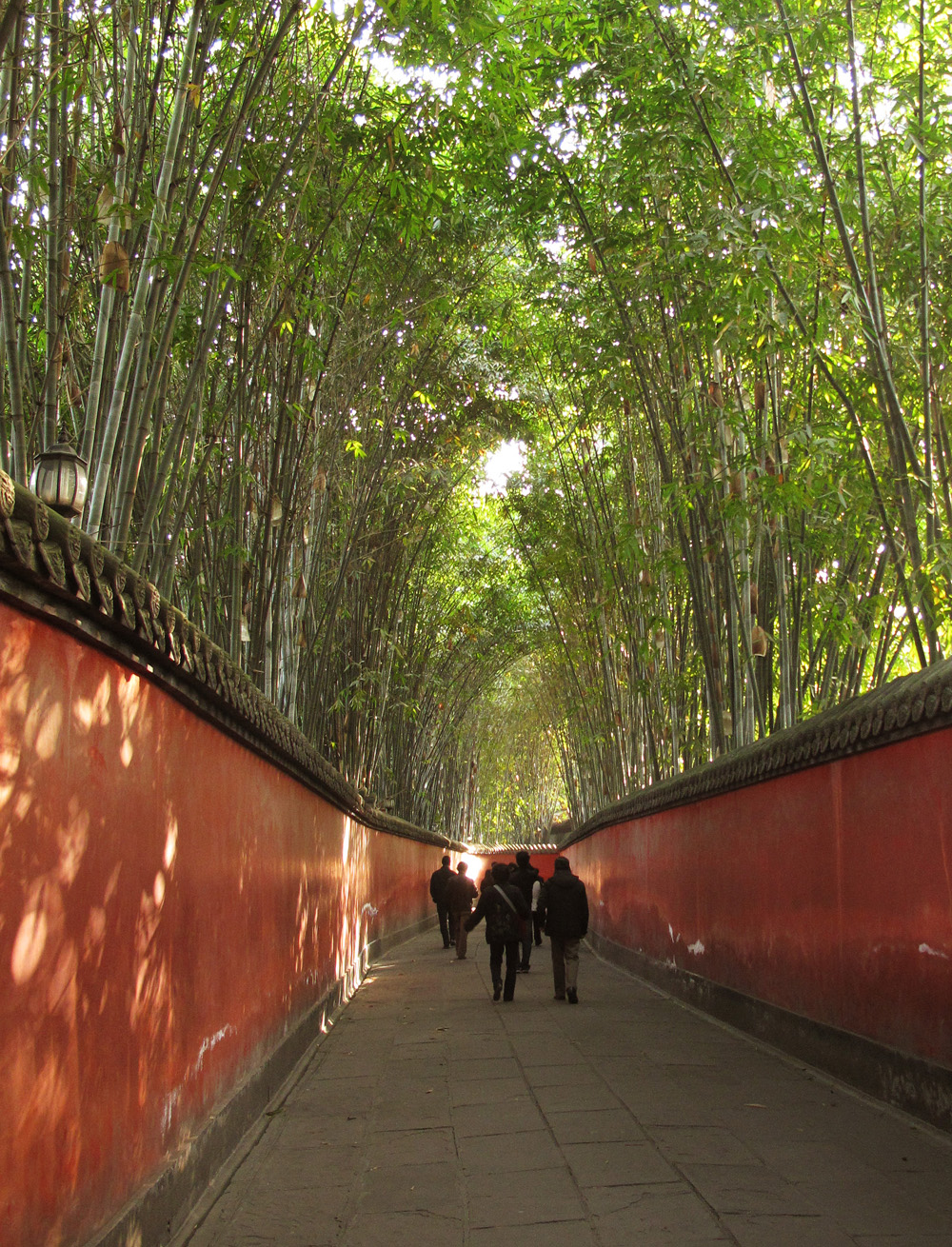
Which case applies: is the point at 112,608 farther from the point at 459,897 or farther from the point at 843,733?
the point at 459,897

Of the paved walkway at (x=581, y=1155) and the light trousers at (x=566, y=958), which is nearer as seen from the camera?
the paved walkway at (x=581, y=1155)

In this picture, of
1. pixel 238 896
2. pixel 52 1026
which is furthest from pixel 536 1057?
pixel 52 1026

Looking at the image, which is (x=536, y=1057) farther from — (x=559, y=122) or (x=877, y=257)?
(x=559, y=122)

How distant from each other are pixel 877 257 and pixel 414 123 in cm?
201

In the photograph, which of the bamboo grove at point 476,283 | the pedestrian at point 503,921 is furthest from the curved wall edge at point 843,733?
the pedestrian at point 503,921

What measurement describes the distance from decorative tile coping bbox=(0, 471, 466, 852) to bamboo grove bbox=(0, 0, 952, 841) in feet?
1.27

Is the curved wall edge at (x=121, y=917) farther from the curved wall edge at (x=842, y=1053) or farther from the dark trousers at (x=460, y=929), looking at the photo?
the dark trousers at (x=460, y=929)

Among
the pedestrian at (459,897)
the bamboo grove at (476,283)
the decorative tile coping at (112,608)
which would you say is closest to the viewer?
the decorative tile coping at (112,608)

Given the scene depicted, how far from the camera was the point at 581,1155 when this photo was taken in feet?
10.9

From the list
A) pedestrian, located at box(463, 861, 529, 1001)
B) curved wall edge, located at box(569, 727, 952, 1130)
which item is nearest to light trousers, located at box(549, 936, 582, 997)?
pedestrian, located at box(463, 861, 529, 1001)

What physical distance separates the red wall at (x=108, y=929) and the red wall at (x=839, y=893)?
2211mm

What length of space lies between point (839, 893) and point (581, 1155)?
1548mm

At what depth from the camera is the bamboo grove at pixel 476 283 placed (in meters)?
3.18

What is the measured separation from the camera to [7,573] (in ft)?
5.78
